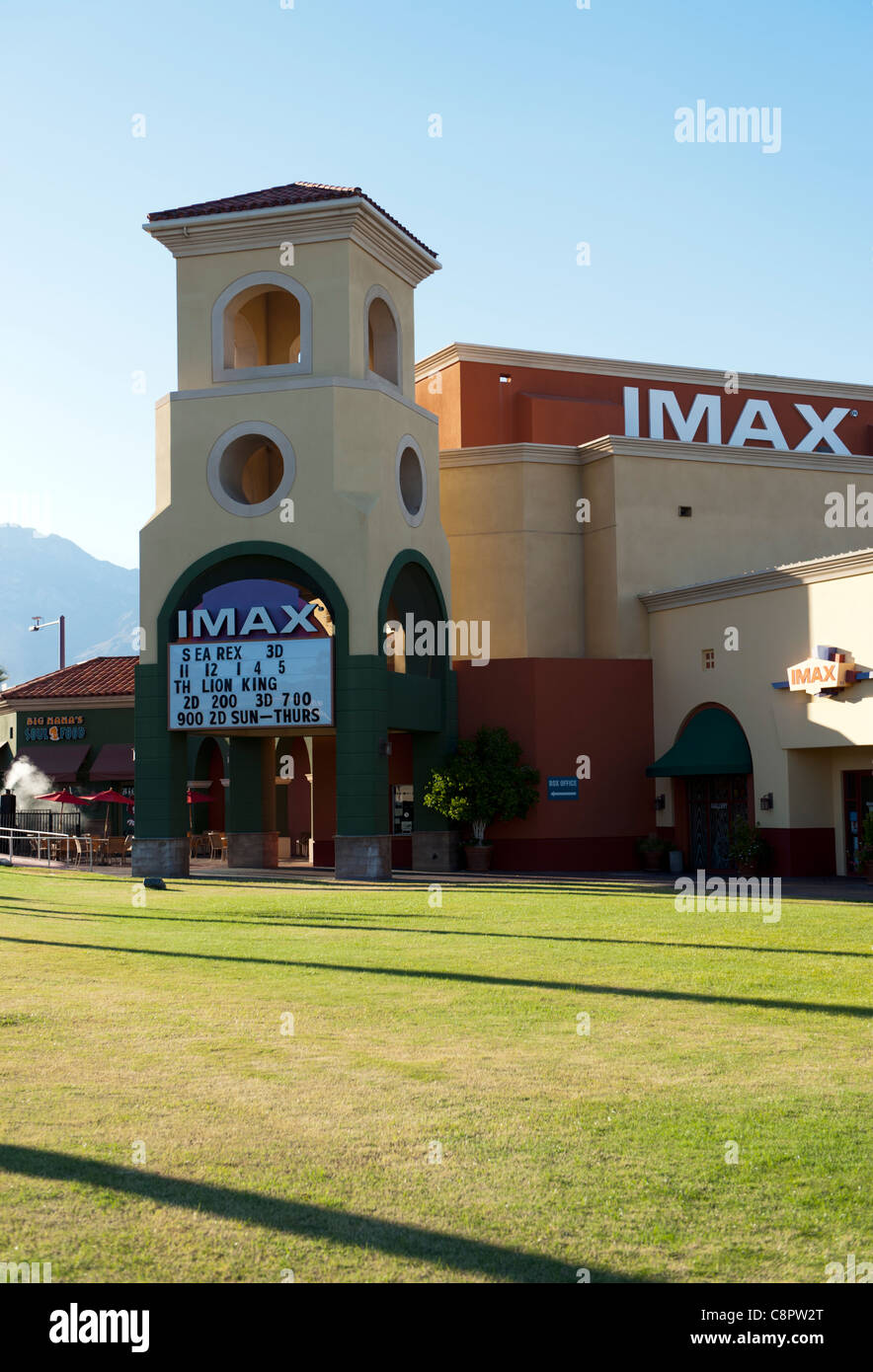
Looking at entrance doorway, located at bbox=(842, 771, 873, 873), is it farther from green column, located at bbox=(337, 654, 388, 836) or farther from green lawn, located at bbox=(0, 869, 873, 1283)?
green lawn, located at bbox=(0, 869, 873, 1283)

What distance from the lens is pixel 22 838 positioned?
157 feet

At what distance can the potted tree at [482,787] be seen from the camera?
1484 inches

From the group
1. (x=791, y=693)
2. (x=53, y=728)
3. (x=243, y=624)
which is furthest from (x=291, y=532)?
(x=53, y=728)

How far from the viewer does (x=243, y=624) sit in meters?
35.9

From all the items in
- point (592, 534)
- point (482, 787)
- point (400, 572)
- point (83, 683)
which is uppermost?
point (592, 534)

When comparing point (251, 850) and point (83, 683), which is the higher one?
point (83, 683)

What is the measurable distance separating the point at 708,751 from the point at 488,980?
2181 cm

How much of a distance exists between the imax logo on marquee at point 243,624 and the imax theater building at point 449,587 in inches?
3.0

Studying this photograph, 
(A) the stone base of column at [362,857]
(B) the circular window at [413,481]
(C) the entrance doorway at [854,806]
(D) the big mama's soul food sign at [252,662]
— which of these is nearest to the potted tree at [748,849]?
(C) the entrance doorway at [854,806]

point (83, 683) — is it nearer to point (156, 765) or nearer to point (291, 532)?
point (156, 765)

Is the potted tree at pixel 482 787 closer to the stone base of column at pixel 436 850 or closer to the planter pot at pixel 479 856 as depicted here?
the planter pot at pixel 479 856

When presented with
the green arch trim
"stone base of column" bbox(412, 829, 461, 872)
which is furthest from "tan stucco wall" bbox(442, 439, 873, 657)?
"stone base of column" bbox(412, 829, 461, 872)
